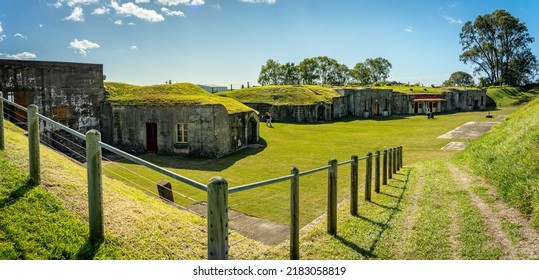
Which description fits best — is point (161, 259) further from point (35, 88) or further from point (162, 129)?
point (35, 88)

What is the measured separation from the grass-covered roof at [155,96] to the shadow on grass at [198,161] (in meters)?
2.99

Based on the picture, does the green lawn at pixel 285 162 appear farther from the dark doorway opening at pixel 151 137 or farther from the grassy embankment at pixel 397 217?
the dark doorway opening at pixel 151 137

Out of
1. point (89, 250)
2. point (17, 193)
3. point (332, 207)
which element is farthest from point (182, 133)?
point (89, 250)

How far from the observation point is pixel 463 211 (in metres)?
7.43

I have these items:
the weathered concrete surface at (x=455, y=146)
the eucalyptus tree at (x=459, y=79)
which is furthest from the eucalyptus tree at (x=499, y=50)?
the weathered concrete surface at (x=455, y=146)

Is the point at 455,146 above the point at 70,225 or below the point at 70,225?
below

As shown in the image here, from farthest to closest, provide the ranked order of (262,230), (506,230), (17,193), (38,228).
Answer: (262,230) < (506,230) < (17,193) < (38,228)

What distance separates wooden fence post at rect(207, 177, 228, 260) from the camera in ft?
11.7

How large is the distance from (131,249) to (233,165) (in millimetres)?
14602

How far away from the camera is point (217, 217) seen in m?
3.59

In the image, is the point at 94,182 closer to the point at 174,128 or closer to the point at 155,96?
the point at 174,128

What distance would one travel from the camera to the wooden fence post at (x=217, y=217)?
3562 mm

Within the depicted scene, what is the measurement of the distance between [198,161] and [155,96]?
6.06 m

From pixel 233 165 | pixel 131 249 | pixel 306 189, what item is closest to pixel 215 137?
pixel 233 165
